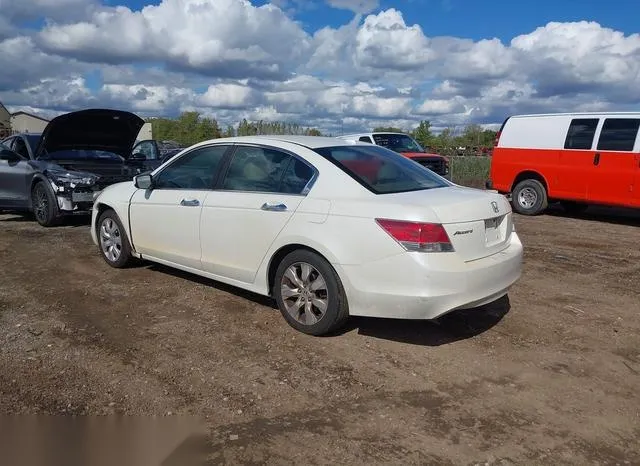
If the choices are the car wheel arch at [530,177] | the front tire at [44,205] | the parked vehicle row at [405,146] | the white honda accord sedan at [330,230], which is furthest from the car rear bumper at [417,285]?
the parked vehicle row at [405,146]

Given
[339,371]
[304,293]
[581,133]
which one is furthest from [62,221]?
[581,133]

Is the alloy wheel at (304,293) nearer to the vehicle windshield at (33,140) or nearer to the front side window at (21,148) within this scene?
the vehicle windshield at (33,140)

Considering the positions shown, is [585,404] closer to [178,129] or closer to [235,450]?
[235,450]

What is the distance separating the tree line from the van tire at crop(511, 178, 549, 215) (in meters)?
5.62

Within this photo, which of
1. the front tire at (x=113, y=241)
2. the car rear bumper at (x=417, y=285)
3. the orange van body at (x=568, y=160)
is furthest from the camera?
the orange van body at (x=568, y=160)

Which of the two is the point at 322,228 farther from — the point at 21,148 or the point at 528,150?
the point at 528,150

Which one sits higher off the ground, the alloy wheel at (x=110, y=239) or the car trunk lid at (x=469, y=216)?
the car trunk lid at (x=469, y=216)

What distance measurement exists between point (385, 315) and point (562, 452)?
1.55 meters

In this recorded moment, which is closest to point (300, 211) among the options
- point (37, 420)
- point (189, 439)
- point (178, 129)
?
point (189, 439)

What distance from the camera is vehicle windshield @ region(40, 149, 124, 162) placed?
32.9ft

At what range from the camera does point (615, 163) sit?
10.3 m

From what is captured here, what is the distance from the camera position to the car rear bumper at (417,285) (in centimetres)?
406

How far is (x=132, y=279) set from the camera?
6344 millimetres

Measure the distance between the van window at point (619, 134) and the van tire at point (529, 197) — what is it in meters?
1.48
